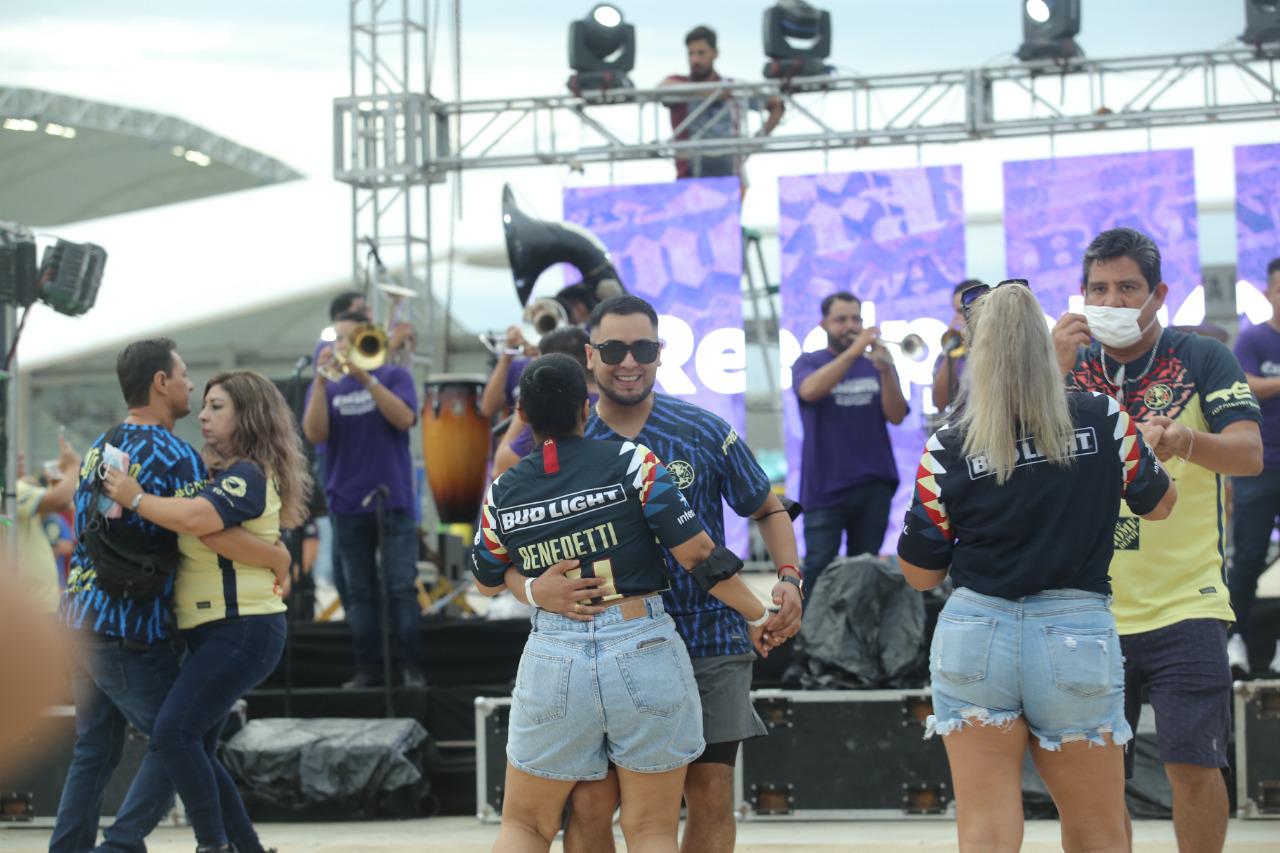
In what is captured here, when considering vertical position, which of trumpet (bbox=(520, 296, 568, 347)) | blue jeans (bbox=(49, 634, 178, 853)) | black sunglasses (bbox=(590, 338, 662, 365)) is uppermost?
trumpet (bbox=(520, 296, 568, 347))

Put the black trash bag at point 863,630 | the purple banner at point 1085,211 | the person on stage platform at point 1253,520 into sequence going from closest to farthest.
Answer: the black trash bag at point 863,630 → the person on stage platform at point 1253,520 → the purple banner at point 1085,211

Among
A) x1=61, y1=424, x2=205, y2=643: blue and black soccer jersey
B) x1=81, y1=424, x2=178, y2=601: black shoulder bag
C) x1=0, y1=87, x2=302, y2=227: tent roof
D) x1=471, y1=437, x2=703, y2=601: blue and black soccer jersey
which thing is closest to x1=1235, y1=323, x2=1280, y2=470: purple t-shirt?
x1=471, y1=437, x2=703, y2=601: blue and black soccer jersey

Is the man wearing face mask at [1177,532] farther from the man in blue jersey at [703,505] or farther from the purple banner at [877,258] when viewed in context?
the purple banner at [877,258]

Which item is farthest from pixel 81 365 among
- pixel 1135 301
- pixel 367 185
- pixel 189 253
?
pixel 1135 301

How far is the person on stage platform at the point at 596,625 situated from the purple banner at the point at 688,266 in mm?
7109

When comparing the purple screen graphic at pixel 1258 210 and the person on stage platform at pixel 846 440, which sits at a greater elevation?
the purple screen graphic at pixel 1258 210

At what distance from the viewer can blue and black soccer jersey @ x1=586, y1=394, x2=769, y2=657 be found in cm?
393

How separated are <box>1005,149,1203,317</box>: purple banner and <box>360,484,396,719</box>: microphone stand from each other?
5.31 m

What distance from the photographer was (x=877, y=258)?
35.5ft

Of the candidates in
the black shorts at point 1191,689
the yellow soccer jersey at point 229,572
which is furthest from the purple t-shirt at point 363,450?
the black shorts at point 1191,689

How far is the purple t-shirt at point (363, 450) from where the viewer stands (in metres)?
7.21

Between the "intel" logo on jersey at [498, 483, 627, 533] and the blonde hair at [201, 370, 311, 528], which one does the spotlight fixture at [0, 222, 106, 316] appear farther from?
the "intel" logo on jersey at [498, 483, 627, 533]

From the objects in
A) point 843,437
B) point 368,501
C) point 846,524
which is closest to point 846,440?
point 843,437

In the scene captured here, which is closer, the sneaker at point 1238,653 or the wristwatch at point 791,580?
the wristwatch at point 791,580
